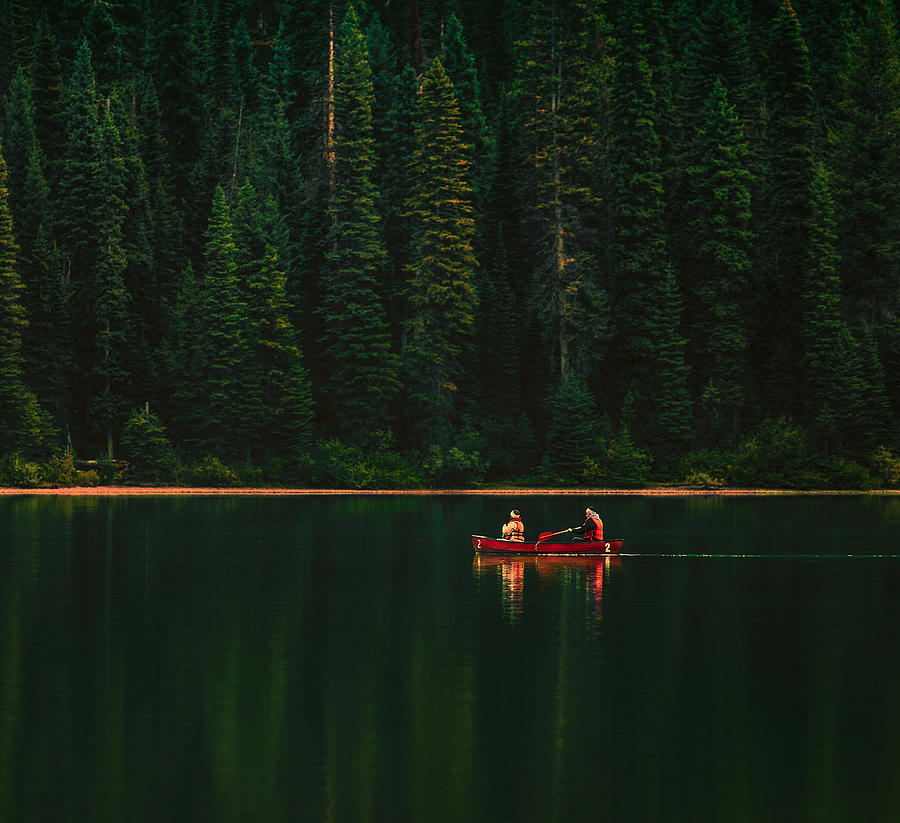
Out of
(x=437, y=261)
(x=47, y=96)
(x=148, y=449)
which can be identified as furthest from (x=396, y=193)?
(x=47, y=96)

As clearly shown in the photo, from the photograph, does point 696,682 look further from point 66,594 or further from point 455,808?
point 66,594

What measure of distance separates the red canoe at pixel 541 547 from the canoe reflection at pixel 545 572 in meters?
0.35

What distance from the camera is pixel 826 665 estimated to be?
28.4 metres

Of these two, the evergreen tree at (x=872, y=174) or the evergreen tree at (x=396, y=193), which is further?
the evergreen tree at (x=396, y=193)

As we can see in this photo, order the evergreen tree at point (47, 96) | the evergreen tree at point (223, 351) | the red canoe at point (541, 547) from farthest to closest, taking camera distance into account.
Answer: the evergreen tree at point (47, 96), the evergreen tree at point (223, 351), the red canoe at point (541, 547)

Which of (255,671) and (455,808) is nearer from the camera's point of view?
(455,808)

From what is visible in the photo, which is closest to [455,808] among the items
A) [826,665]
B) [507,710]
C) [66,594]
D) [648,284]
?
[507,710]

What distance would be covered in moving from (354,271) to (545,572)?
4442cm

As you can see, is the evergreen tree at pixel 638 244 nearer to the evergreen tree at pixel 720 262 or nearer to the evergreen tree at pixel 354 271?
the evergreen tree at pixel 720 262

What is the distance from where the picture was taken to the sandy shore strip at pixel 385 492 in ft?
269

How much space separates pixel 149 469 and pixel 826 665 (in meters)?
61.3

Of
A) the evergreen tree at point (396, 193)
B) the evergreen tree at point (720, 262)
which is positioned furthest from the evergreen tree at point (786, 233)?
the evergreen tree at point (396, 193)

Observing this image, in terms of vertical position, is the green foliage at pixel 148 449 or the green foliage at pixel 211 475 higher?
the green foliage at pixel 148 449

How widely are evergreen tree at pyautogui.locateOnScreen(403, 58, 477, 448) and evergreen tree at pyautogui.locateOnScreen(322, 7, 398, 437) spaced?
2.10 m
